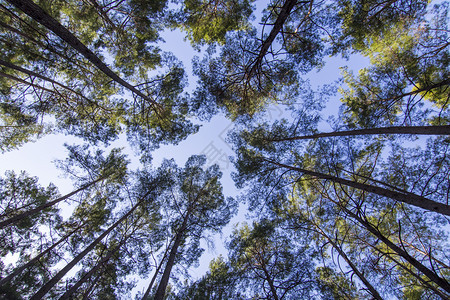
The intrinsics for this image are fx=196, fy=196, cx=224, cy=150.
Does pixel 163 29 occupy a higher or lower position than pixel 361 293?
higher

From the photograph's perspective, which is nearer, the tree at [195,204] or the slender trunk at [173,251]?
the slender trunk at [173,251]

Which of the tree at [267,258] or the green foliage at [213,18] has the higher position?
the green foliage at [213,18]

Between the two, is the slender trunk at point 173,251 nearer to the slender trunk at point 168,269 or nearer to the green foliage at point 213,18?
the slender trunk at point 168,269

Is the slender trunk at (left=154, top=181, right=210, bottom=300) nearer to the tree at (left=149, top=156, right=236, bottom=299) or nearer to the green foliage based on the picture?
the tree at (left=149, top=156, right=236, bottom=299)

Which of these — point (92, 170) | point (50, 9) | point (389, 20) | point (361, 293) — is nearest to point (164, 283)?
point (92, 170)

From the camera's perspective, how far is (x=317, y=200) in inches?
365

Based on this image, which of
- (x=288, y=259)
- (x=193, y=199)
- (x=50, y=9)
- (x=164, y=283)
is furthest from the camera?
(x=193, y=199)

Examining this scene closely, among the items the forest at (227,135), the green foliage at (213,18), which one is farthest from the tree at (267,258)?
the green foliage at (213,18)

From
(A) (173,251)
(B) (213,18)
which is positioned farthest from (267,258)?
(B) (213,18)

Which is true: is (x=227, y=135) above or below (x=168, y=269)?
above

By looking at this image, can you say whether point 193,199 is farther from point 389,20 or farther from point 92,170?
Result: point 389,20

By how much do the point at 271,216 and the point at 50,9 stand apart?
1265 cm

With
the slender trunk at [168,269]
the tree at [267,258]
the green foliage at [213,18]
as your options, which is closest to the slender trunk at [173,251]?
the slender trunk at [168,269]

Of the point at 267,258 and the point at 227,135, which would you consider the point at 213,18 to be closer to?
the point at 227,135
